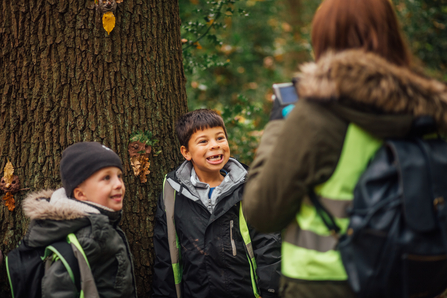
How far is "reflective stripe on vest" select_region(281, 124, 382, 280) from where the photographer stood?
1.50 meters

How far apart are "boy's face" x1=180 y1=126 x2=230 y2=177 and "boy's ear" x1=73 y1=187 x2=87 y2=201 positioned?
913 millimetres

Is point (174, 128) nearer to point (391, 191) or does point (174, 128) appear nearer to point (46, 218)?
point (46, 218)

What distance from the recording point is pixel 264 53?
11391 millimetres

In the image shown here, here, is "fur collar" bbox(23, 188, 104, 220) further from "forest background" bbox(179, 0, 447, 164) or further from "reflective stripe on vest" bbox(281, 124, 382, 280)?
"forest background" bbox(179, 0, 447, 164)

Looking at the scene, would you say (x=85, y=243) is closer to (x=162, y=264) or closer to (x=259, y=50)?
(x=162, y=264)

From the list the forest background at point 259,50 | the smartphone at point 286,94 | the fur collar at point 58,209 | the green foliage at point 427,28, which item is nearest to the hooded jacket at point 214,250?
the fur collar at point 58,209

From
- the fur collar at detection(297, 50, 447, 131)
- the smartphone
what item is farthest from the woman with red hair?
the smartphone

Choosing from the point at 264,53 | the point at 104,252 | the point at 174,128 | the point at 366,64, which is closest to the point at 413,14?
the point at 264,53

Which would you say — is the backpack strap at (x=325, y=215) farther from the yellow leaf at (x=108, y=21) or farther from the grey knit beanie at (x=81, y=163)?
the yellow leaf at (x=108, y=21)

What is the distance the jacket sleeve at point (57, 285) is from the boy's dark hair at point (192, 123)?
4.37 feet

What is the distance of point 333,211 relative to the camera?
1.52m

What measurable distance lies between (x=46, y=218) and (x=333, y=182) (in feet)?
5.19

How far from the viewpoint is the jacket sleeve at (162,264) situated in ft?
8.66

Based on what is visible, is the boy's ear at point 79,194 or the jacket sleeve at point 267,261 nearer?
the boy's ear at point 79,194
